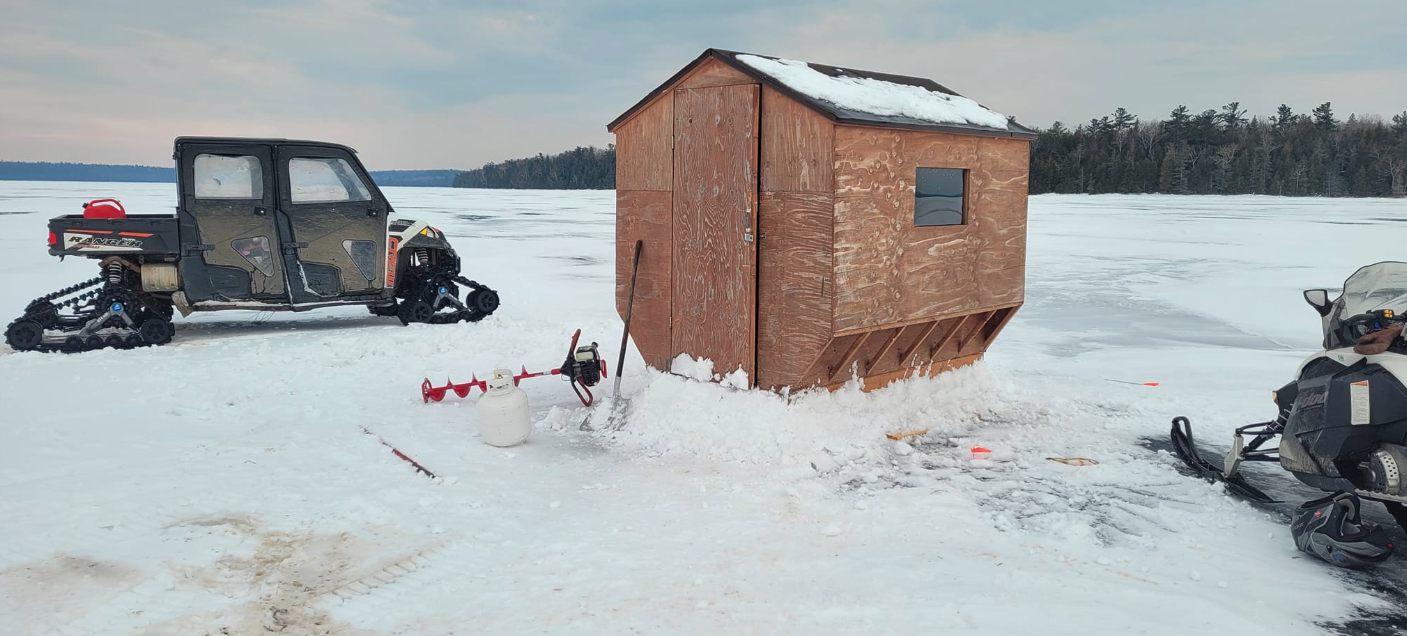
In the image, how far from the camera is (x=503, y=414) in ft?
19.3

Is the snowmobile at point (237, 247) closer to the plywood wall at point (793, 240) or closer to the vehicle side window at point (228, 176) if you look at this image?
the vehicle side window at point (228, 176)

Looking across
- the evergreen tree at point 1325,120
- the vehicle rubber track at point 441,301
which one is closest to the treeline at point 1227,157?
the evergreen tree at point 1325,120

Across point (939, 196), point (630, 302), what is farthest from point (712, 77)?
point (939, 196)

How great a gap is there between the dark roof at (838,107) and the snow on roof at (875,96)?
0.06 m

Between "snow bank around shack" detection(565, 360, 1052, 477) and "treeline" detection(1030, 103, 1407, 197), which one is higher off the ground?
"treeline" detection(1030, 103, 1407, 197)

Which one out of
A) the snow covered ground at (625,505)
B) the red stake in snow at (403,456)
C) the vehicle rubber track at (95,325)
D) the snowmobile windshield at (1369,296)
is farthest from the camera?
the vehicle rubber track at (95,325)

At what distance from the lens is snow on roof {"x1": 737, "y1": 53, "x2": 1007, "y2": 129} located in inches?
239

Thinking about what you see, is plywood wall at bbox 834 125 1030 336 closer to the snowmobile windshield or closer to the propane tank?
the propane tank

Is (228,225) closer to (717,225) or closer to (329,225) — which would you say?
(329,225)

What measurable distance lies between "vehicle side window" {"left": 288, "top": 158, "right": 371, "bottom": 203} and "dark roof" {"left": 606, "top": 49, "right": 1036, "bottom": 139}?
444 centimetres

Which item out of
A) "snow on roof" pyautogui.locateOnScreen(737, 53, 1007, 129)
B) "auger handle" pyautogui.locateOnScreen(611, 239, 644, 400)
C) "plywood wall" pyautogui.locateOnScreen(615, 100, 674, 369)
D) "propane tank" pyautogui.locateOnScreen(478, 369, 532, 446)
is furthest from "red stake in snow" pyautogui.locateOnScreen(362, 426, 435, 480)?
"snow on roof" pyautogui.locateOnScreen(737, 53, 1007, 129)

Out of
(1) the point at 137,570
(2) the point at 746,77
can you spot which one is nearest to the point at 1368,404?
(2) the point at 746,77

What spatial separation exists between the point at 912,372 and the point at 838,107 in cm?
240

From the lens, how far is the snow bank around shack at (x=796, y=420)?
5.79 meters
